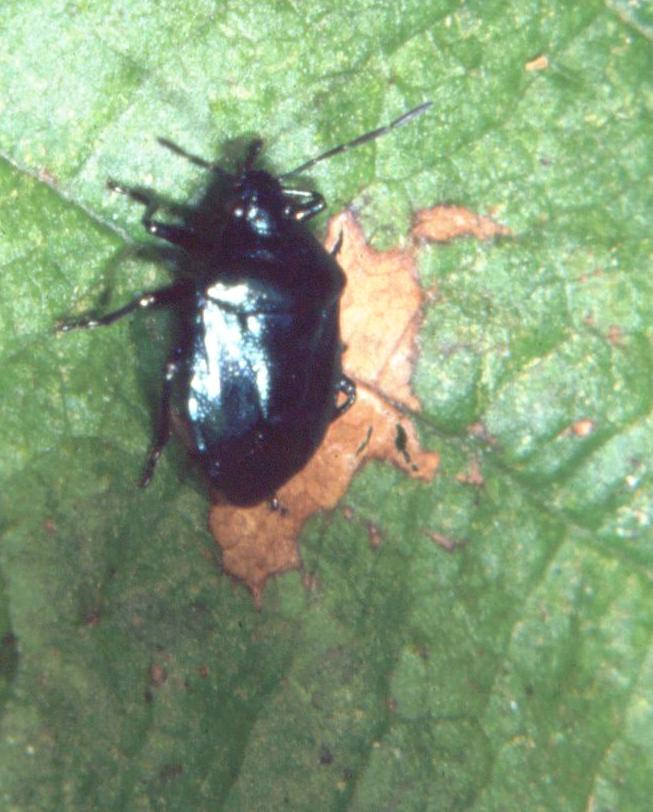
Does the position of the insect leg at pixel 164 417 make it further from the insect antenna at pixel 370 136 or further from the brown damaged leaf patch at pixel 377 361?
the insect antenna at pixel 370 136

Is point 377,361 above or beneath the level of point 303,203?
beneath

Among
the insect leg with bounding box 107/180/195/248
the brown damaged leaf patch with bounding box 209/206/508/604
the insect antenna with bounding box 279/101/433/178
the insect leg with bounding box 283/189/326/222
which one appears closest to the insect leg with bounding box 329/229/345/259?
the brown damaged leaf patch with bounding box 209/206/508/604

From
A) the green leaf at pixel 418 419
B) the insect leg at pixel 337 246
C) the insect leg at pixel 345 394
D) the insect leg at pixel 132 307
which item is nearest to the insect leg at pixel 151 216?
the green leaf at pixel 418 419

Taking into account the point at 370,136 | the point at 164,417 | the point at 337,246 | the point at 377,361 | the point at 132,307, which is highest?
the point at 370,136

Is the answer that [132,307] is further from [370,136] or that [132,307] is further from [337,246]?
[370,136]


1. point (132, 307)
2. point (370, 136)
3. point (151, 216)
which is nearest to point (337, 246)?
A: point (370, 136)

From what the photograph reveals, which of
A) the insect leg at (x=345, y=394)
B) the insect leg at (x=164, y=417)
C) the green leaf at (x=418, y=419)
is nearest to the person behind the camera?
the green leaf at (x=418, y=419)

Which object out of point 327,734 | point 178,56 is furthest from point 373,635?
point 178,56

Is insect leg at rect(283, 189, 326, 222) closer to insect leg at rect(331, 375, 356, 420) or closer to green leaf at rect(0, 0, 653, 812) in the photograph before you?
green leaf at rect(0, 0, 653, 812)
